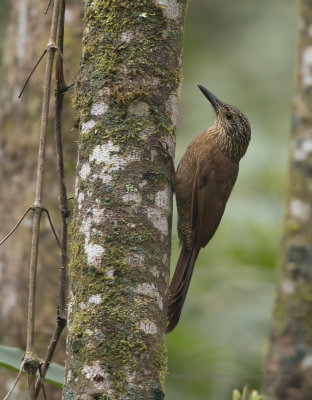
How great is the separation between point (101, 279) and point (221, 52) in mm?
7268

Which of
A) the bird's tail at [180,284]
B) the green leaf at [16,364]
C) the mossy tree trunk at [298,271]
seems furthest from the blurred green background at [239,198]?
the green leaf at [16,364]

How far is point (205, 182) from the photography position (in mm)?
4293

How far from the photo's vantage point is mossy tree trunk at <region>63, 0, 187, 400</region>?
2426mm

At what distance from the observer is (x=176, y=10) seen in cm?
284

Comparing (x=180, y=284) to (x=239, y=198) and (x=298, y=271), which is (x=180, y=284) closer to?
(x=298, y=271)

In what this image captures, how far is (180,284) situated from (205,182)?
2.31ft

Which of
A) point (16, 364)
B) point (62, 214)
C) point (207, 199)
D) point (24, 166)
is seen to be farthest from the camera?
point (24, 166)

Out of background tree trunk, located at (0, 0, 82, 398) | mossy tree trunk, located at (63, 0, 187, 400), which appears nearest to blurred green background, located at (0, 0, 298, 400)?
background tree trunk, located at (0, 0, 82, 398)

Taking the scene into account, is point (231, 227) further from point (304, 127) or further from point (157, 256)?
point (157, 256)

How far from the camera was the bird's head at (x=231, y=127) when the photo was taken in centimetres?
461

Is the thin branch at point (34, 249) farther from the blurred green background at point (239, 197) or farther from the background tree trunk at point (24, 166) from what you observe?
the blurred green background at point (239, 197)

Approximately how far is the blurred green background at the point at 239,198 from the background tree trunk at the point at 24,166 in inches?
39.2

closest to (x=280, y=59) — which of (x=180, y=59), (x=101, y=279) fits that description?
(x=180, y=59)

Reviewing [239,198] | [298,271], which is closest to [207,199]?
[298,271]
